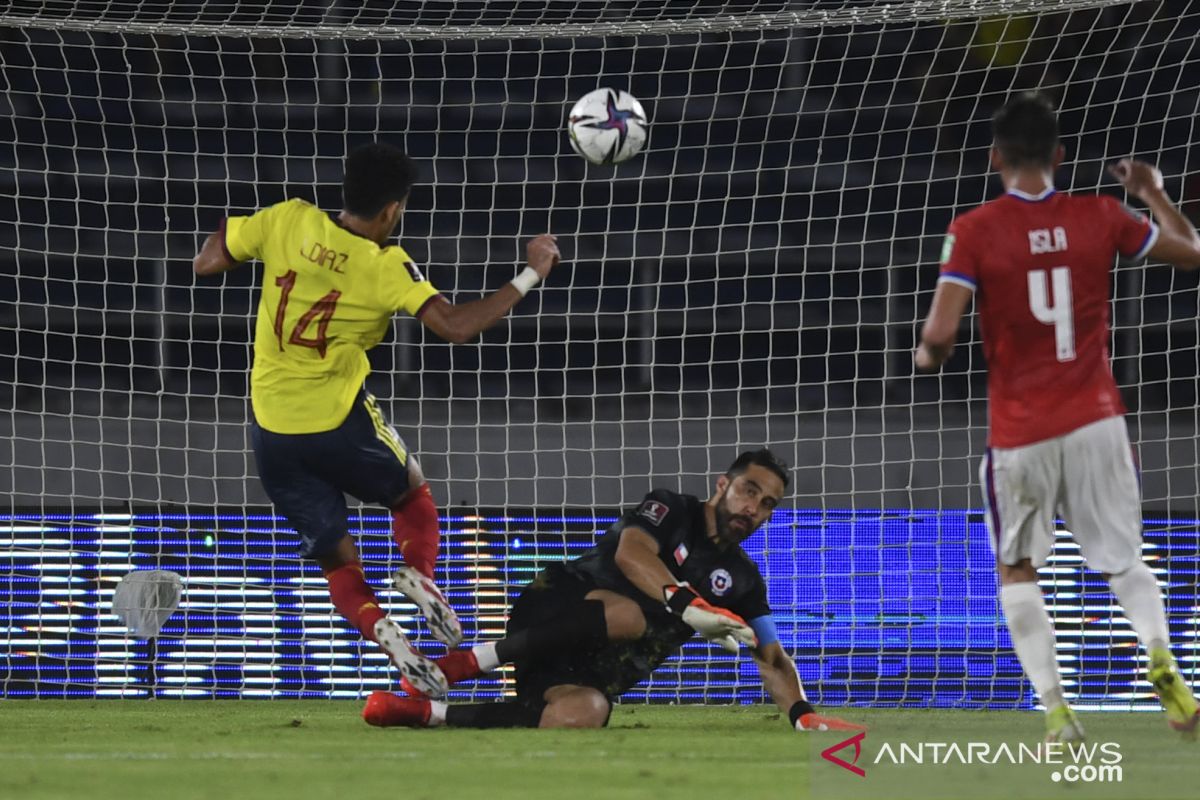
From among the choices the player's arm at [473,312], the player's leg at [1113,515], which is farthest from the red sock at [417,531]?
the player's leg at [1113,515]

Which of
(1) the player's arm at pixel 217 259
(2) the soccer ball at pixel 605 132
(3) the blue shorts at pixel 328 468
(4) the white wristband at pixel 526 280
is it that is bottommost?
(3) the blue shorts at pixel 328 468

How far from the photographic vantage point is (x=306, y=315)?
5.73 m

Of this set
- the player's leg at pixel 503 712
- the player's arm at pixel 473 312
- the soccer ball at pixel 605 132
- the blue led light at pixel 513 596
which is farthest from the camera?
the blue led light at pixel 513 596

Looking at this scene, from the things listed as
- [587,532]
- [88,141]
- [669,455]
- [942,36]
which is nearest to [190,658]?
[587,532]

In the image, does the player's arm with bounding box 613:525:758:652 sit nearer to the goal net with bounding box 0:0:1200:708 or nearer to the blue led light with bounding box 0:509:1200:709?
the goal net with bounding box 0:0:1200:708

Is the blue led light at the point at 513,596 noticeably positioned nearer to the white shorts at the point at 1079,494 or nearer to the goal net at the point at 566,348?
the goal net at the point at 566,348

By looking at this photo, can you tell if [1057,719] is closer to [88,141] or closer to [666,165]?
[666,165]

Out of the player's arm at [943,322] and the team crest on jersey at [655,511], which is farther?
the team crest on jersey at [655,511]

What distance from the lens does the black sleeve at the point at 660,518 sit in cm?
588

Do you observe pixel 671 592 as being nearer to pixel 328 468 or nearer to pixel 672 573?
pixel 672 573

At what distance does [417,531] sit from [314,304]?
0.90 m

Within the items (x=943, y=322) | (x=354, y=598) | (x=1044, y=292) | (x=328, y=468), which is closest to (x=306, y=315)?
(x=328, y=468)

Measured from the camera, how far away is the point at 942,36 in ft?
40.4

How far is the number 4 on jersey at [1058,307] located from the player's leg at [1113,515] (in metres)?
0.23
